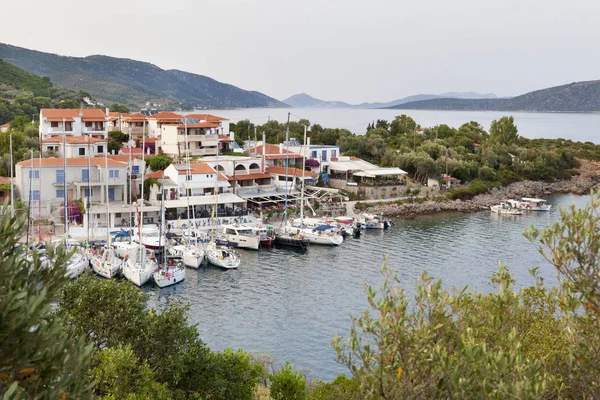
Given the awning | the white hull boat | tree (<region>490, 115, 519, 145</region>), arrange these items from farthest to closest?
tree (<region>490, 115, 519, 145</region>)
the awning
the white hull boat

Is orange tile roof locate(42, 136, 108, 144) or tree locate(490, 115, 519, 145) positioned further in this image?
tree locate(490, 115, 519, 145)

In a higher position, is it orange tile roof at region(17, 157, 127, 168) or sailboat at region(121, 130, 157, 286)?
orange tile roof at region(17, 157, 127, 168)

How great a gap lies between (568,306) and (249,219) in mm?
31499

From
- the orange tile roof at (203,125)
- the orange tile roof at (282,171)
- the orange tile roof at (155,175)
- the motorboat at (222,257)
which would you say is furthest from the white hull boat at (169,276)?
the orange tile roof at (203,125)

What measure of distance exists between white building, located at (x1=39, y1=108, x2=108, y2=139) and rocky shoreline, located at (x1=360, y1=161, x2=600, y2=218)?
878 inches

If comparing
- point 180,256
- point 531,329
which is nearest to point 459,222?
point 180,256

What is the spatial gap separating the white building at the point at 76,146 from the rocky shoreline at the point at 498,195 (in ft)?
65.1

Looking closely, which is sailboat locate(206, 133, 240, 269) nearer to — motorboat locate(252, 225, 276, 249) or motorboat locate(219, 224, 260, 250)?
motorboat locate(219, 224, 260, 250)

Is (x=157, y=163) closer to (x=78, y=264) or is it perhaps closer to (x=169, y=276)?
(x=78, y=264)

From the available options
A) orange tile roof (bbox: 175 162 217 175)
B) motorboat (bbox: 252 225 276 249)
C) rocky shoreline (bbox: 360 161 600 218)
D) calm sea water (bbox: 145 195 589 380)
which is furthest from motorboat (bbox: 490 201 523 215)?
orange tile roof (bbox: 175 162 217 175)

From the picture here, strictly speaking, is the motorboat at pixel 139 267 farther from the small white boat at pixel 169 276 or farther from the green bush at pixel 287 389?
the green bush at pixel 287 389

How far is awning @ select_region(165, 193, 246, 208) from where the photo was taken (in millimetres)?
39469

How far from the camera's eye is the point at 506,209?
5091cm

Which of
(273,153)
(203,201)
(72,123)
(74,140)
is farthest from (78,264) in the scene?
(273,153)
